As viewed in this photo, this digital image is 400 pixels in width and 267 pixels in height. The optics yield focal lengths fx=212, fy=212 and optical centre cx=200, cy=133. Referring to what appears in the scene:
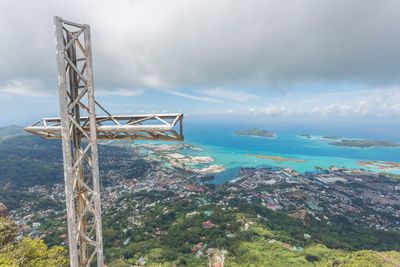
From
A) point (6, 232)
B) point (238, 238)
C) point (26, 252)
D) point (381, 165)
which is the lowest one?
point (381, 165)

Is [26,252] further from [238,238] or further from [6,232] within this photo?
[238,238]

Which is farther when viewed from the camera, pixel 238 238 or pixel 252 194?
pixel 252 194

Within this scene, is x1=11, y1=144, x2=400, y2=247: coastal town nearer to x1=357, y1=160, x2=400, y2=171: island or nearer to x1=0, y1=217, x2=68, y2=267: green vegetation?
x1=357, y1=160, x2=400, y2=171: island

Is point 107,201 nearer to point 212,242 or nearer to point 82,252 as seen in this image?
point 212,242

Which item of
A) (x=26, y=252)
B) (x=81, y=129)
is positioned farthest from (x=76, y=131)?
(x=26, y=252)

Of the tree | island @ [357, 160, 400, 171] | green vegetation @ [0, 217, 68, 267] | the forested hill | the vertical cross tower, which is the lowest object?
island @ [357, 160, 400, 171]

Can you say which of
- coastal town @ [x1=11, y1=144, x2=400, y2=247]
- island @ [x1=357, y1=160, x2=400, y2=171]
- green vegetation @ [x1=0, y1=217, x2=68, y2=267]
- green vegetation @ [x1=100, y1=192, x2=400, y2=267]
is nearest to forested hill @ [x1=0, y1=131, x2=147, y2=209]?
coastal town @ [x1=11, y1=144, x2=400, y2=247]

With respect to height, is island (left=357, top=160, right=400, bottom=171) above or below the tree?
below

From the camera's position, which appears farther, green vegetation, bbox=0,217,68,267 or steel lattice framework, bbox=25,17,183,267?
green vegetation, bbox=0,217,68,267
